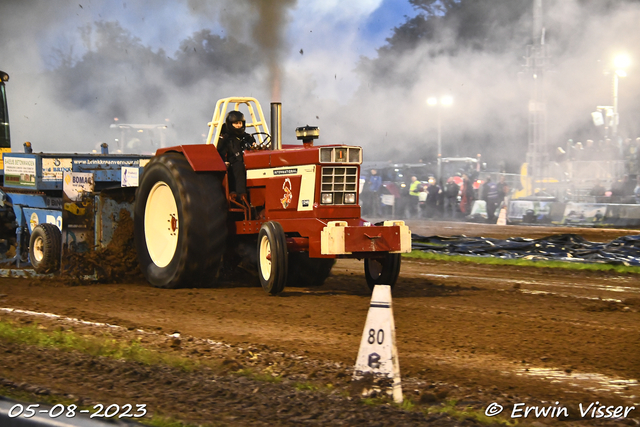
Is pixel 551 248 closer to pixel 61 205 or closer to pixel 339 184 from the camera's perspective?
pixel 339 184

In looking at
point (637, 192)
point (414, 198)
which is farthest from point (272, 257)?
point (414, 198)

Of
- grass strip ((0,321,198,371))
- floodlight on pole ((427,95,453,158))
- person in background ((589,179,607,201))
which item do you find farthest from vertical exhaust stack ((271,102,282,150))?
floodlight on pole ((427,95,453,158))

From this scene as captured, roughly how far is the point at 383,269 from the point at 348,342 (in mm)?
2782

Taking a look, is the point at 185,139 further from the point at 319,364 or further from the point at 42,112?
the point at 319,364

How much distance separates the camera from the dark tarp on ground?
13023 mm

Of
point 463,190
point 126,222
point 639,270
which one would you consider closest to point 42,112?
point 463,190

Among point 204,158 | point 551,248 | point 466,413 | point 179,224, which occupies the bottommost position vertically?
point 466,413

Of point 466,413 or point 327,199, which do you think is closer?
point 466,413

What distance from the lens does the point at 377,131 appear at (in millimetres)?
40938

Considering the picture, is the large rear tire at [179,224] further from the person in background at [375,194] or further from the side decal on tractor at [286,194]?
the person in background at [375,194]

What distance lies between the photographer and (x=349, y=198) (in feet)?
28.2

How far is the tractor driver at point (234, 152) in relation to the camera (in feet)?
29.6

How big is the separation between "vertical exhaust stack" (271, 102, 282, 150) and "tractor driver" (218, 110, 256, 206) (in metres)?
0.36

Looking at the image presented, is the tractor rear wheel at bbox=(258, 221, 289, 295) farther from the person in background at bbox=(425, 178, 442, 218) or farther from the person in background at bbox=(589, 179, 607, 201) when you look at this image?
the person in background at bbox=(425, 178, 442, 218)
